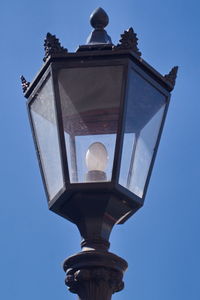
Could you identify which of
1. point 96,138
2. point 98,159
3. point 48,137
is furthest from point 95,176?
point 48,137

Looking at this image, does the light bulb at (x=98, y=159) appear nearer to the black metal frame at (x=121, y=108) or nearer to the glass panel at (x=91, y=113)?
the glass panel at (x=91, y=113)

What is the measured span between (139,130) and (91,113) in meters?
0.30

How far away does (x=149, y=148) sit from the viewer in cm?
529

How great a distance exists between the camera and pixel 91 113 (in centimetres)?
511

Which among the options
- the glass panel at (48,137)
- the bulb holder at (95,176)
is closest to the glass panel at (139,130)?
the bulb holder at (95,176)

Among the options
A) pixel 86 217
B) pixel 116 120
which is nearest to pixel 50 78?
pixel 116 120

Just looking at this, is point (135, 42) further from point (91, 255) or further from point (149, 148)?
point (91, 255)

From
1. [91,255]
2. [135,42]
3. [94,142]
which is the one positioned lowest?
[91,255]

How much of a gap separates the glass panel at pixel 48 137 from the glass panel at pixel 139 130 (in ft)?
1.19

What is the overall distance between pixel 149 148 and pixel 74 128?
454 mm

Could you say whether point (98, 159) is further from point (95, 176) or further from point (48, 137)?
point (48, 137)

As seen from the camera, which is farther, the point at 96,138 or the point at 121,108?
the point at 96,138

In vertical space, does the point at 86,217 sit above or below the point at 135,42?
below

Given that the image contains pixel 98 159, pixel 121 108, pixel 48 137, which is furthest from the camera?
pixel 48 137
